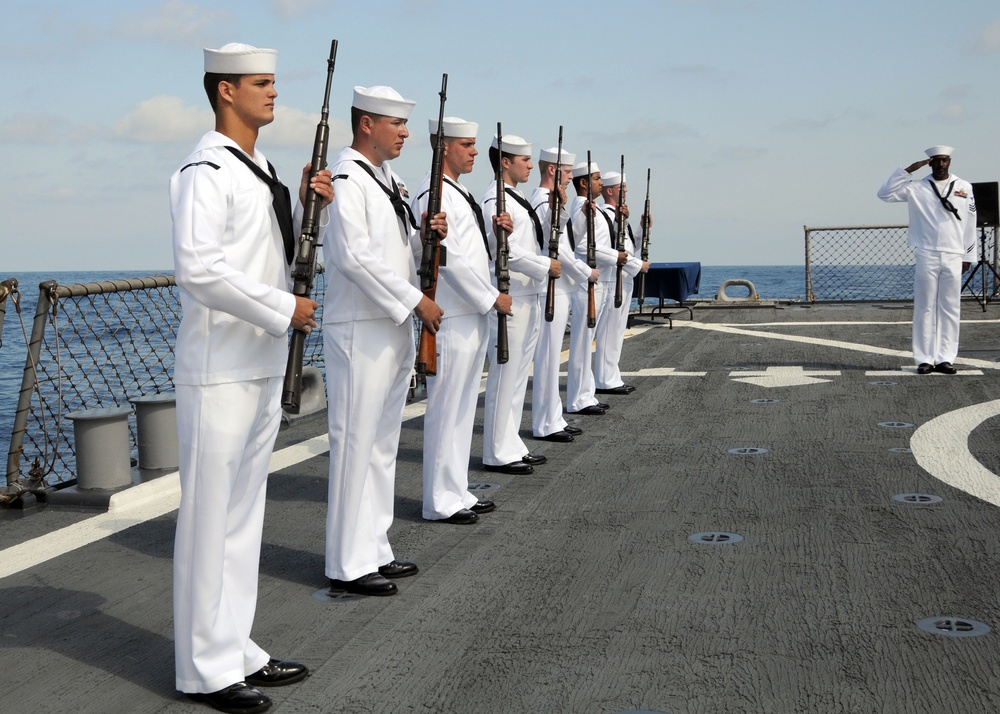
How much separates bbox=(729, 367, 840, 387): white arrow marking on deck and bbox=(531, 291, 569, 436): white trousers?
2.93 m

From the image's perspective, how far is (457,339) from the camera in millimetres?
5543

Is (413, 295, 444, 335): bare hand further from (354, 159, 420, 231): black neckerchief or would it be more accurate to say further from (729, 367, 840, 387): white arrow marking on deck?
(729, 367, 840, 387): white arrow marking on deck

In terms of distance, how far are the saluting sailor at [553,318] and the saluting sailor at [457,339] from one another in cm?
189

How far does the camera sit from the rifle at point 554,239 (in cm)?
757

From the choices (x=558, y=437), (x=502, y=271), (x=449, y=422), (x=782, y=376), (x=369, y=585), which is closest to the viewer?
(x=369, y=585)

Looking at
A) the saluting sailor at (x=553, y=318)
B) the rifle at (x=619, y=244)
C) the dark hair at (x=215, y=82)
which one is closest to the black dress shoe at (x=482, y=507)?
the saluting sailor at (x=553, y=318)

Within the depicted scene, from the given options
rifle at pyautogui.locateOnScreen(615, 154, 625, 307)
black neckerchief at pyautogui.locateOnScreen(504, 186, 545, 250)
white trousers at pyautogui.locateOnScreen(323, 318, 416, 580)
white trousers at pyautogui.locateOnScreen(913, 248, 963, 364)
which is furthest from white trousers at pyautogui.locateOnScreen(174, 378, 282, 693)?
white trousers at pyautogui.locateOnScreen(913, 248, 963, 364)

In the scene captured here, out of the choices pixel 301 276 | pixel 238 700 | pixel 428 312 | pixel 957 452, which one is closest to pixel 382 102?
pixel 428 312

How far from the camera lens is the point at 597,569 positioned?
4551 millimetres

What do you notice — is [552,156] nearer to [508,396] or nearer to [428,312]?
[508,396]

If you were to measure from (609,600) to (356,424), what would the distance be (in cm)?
121

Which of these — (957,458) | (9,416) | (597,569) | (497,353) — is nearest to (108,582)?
(597,569)

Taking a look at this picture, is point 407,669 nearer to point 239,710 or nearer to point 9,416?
point 239,710

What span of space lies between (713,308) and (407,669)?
16423 mm
